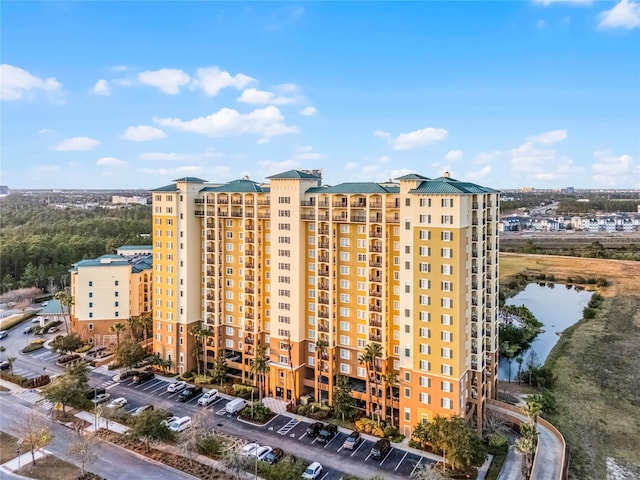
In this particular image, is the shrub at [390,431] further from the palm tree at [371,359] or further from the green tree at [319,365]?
the green tree at [319,365]

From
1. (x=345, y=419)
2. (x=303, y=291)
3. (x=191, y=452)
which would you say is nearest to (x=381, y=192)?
(x=303, y=291)

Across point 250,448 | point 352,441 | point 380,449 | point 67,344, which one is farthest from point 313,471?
point 67,344

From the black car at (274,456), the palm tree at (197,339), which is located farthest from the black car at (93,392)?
the black car at (274,456)

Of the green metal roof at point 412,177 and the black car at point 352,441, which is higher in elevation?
the green metal roof at point 412,177

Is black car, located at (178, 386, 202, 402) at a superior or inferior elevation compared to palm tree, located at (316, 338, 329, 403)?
inferior

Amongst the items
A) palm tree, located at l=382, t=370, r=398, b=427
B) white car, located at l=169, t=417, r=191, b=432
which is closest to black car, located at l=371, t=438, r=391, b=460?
palm tree, located at l=382, t=370, r=398, b=427

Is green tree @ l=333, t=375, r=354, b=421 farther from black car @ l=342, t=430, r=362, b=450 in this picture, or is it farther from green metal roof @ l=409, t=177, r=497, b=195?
green metal roof @ l=409, t=177, r=497, b=195

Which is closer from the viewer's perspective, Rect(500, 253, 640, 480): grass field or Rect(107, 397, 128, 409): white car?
Rect(500, 253, 640, 480): grass field

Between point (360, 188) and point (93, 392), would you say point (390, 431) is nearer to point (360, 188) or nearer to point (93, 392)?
point (360, 188)
